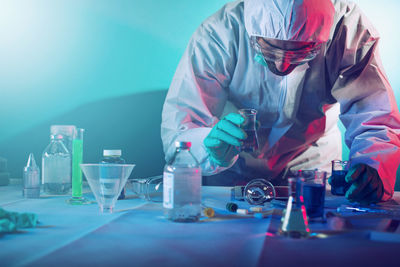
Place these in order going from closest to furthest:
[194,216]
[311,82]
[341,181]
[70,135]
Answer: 1. [194,216]
2. [341,181]
3. [70,135]
4. [311,82]

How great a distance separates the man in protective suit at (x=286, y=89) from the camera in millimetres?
1523

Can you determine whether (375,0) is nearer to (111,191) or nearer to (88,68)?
(88,68)

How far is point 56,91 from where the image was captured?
276cm

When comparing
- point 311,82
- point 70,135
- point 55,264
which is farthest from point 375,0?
point 55,264

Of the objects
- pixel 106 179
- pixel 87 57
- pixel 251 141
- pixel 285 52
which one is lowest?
pixel 106 179

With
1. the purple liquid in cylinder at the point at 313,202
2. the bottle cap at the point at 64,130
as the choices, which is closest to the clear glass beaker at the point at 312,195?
the purple liquid in cylinder at the point at 313,202

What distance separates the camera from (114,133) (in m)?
2.84

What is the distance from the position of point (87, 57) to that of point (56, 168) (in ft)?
4.38

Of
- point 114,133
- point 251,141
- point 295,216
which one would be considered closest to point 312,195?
point 295,216

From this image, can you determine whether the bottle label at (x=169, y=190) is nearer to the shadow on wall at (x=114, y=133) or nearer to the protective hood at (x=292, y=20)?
the protective hood at (x=292, y=20)

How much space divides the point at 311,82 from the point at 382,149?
53cm

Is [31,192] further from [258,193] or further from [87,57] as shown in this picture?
[87,57]

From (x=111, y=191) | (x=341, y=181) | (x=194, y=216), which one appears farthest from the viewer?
(x=341, y=181)

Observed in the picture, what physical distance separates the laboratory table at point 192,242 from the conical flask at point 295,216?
0.09ft
